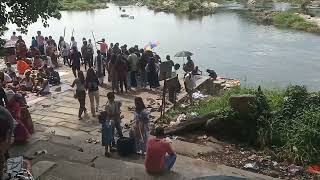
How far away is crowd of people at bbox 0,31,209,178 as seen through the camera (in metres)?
8.16

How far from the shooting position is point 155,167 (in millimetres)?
7004

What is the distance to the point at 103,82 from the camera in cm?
1505

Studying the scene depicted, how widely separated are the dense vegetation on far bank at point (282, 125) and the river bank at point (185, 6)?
3613 centimetres

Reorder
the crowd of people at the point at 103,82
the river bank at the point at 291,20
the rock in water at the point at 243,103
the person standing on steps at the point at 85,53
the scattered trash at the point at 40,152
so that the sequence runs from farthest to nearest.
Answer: the river bank at the point at 291,20 → the person standing on steps at the point at 85,53 → the rock in water at the point at 243,103 → the crowd of people at the point at 103,82 → the scattered trash at the point at 40,152

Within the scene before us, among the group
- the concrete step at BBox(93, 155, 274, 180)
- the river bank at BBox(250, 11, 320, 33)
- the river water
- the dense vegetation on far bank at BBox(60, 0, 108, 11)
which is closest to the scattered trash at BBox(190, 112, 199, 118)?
the concrete step at BBox(93, 155, 274, 180)

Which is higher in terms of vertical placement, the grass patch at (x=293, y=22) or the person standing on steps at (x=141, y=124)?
the person standing on steps at (x=141, y=124)

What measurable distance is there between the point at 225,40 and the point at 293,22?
7744 millimetres

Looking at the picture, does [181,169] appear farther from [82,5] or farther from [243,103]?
[82,5]

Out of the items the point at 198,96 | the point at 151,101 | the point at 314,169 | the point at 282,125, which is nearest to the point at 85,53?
the point at 151,101

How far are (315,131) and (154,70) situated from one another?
19.7 ft

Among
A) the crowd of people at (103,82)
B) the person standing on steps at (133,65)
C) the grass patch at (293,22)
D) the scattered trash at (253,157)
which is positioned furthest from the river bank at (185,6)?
the scattered trash at (253,157)

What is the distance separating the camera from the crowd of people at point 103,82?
8.16 meters

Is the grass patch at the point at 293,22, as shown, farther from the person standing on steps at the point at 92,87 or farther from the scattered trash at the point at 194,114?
the person standing on steps at the point at 92,87

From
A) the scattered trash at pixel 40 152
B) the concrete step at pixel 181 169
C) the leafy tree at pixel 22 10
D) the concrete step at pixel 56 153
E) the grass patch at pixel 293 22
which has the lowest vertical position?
the grass patch at pixel 293 22
